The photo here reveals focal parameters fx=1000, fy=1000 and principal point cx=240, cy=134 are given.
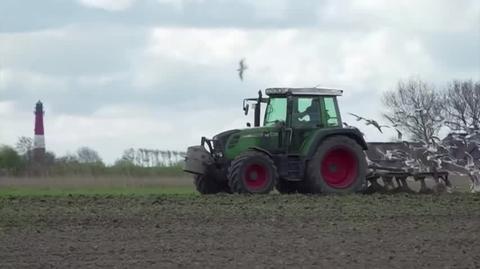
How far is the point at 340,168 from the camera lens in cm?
2041

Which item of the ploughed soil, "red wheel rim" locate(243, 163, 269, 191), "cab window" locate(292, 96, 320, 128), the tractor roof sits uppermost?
the tractor roof

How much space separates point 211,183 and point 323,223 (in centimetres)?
688

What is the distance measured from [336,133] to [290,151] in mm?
1009

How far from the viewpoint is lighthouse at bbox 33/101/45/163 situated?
43256 mm

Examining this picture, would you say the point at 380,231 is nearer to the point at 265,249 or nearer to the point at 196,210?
the point at 265,249

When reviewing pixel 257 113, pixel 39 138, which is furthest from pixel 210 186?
pixel 39 138

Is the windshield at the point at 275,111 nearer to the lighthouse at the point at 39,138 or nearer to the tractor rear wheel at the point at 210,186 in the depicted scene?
the tractor rear wheel at the point at 210,186

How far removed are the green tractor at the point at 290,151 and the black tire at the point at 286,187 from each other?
0.05m

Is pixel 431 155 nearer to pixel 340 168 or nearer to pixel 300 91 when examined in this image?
→ pixel 340 168

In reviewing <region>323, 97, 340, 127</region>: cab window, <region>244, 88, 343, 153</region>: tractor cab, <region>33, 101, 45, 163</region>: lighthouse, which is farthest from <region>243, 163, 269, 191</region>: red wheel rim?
<region>33, 101, 45, 163</region>: lighthouse

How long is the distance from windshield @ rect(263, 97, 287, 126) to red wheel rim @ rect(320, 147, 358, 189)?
122cm

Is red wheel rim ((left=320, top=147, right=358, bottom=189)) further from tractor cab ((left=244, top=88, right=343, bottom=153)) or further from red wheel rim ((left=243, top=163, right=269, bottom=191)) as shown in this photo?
red wheel rim ((left=243, top=163, right=269, bottom=191))

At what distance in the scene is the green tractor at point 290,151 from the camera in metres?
19.1

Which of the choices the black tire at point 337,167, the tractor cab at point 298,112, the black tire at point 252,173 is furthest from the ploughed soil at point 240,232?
the tractor cab at point 298,112
